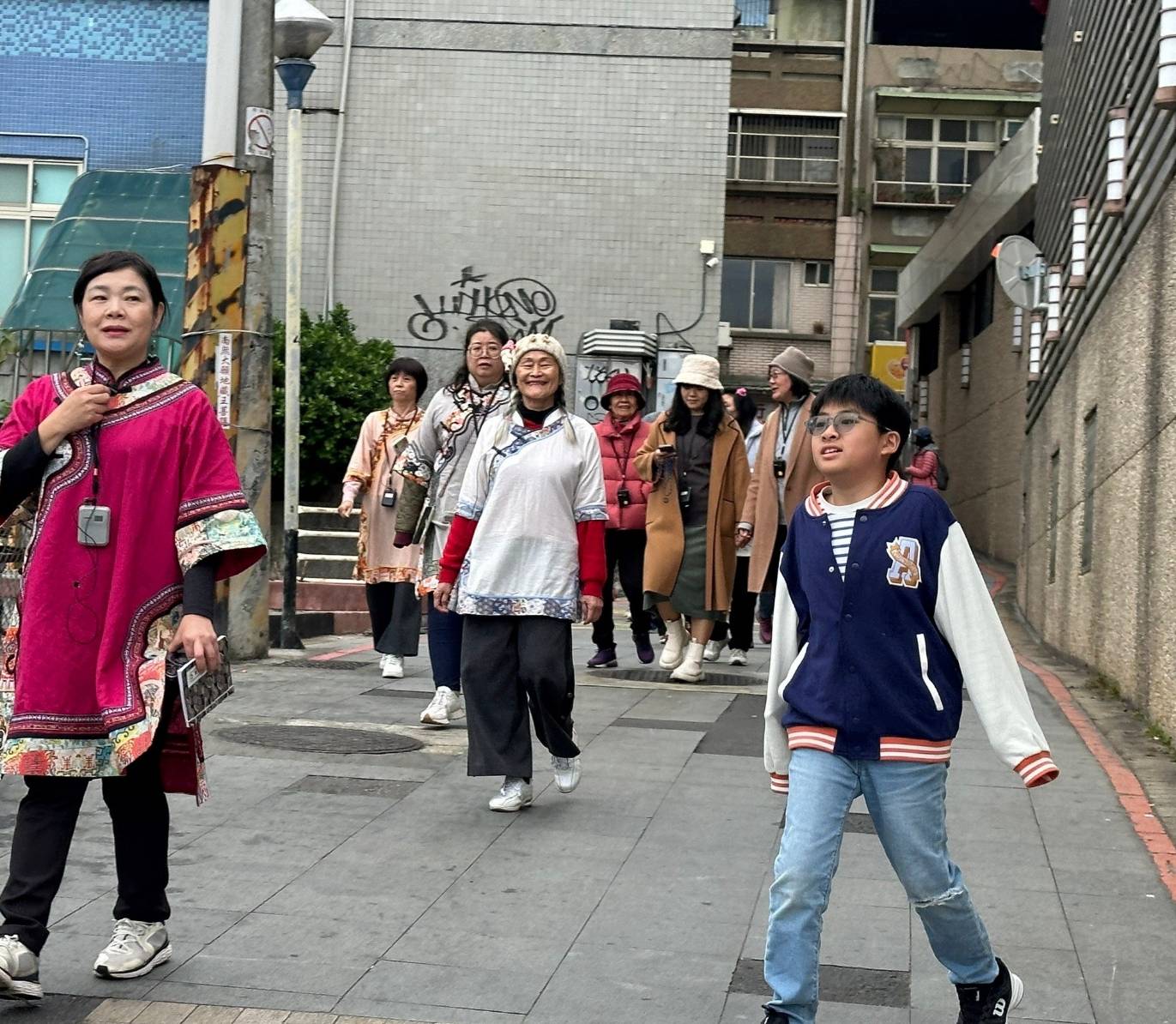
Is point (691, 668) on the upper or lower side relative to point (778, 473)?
lower

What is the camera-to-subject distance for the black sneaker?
159 inches

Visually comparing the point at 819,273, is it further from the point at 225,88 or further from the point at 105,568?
the point at 105,568

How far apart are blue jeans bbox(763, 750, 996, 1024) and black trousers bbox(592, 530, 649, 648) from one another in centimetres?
711

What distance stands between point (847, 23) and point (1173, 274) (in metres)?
33.5

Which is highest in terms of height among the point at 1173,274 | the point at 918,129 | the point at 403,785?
the point at 918,129

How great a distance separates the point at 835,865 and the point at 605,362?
15998mm

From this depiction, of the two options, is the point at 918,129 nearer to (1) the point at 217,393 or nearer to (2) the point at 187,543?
(1) the point at 217,393

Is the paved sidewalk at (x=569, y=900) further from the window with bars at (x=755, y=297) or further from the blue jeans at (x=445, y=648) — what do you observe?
the window with bars at (x=755, y=297)

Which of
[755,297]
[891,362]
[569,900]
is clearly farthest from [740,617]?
[891,362]

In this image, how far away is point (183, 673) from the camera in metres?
4.24

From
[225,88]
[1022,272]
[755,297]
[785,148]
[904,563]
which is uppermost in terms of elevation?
[785,148]

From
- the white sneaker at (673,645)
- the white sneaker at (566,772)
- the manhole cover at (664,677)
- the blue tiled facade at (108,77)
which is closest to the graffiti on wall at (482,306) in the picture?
the blue tiled facade at (108,77)

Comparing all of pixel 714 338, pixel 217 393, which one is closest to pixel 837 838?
pixel 217 393

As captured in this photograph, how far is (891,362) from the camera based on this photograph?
4172 cm
